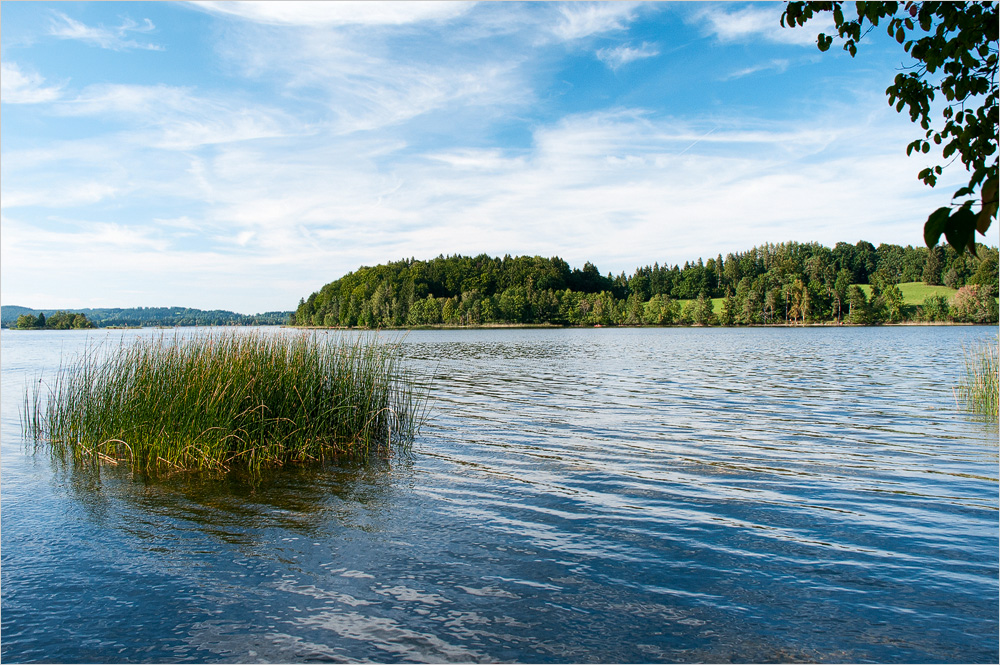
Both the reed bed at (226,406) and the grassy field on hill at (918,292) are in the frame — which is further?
the grassy field on hill at (918,292)

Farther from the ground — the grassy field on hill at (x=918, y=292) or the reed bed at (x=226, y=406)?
the grassy field on hill at (x=918, y=292)

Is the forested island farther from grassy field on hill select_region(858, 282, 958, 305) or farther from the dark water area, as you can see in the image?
the dark water area

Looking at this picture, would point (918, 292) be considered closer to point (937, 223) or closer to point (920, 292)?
point (920, 292)

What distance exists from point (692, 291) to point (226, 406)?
563 ft

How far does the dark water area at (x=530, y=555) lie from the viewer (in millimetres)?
4715

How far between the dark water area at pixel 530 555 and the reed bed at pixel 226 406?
0.67m

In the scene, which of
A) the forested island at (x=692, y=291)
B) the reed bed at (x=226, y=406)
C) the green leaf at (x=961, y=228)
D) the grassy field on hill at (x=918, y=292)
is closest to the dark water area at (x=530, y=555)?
the reed bed at (x=226, y=406)

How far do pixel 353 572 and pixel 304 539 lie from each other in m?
1.16

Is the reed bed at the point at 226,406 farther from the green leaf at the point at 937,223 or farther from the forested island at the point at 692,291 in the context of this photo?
the forested island at the point at 692,291

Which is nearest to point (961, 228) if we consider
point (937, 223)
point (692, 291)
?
point (937, 223)

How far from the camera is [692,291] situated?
171000 mm

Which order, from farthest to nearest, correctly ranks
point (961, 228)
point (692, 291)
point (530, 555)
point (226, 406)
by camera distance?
point (692, 291) → point (226, 406) → point (530, 555) → point (961, 228)

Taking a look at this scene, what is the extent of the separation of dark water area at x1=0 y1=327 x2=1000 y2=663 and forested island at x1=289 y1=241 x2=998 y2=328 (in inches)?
3878

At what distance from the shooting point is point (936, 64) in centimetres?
380
